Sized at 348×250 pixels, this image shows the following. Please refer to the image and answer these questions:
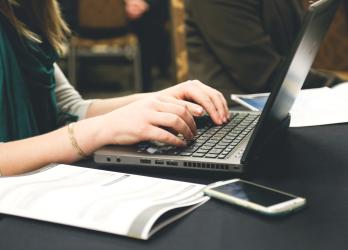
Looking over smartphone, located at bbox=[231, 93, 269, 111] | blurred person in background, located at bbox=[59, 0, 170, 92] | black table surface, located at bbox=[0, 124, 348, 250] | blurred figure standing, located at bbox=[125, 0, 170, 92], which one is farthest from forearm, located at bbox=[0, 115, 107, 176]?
blurred figure standing, located at bbox=[125, 0, 170, 92]

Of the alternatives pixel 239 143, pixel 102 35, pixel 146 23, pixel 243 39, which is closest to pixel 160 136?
pixel 239 143

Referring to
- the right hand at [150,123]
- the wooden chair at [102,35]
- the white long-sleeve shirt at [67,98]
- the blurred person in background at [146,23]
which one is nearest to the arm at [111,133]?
the right hand at [150,123]

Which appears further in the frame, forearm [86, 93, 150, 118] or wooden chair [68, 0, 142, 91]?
wooden chair [68, 0, 142, 91]

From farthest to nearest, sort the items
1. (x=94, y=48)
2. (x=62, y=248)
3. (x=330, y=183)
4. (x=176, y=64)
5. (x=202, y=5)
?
(x=94, y=48) → (x=176, y=64) → (x=202, y=5) → (x=330, y=183) → (x=62, y=248)

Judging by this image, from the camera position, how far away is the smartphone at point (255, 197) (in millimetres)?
625

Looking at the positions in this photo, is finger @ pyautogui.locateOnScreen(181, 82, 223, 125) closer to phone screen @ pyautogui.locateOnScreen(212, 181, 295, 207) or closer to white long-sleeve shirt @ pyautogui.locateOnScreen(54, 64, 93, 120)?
phone screen @ pyautogui.locateOnScreen(212, 181, 295, 207)

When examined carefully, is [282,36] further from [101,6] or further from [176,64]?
[101,6]

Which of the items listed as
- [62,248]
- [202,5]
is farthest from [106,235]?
[202,5]

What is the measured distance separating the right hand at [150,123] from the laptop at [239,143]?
21 millimetres

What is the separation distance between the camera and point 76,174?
2.49ft

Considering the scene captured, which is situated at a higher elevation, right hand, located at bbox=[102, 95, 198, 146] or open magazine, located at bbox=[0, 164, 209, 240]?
right hand, located at bbox=[102, 95, 198, 146]

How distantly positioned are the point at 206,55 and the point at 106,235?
1188 mm

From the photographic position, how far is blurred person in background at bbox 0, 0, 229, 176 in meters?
0.81

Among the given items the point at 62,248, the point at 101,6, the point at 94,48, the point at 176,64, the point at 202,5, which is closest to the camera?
the point at 62,248
